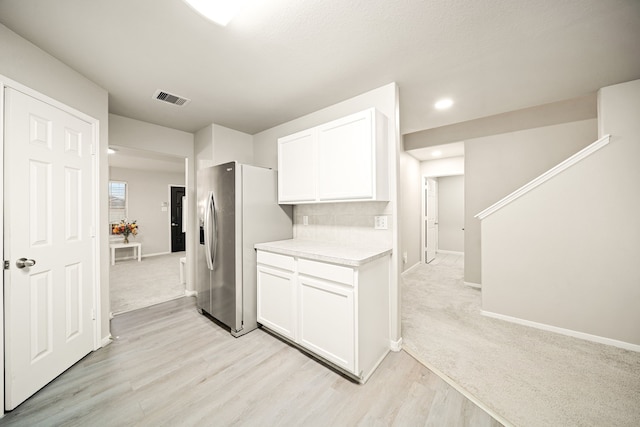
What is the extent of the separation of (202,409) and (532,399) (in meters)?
2.22

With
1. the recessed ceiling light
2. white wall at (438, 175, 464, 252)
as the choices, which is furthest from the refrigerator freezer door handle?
white wall at (438, 175, 464, 252)

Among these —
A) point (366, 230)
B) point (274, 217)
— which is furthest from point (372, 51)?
point (274, 217)

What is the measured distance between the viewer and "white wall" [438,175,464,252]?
6.55m

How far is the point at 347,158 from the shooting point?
211 cm

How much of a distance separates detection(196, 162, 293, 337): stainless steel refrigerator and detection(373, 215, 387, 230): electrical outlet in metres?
1.21

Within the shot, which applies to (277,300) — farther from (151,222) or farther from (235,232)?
(151,222)

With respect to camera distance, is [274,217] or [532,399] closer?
[532,399]

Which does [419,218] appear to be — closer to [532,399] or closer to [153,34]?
[532,399]

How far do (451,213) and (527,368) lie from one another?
5425 millimetres

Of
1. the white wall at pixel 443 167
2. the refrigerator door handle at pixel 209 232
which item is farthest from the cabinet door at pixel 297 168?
the white wall at pixel 443 167

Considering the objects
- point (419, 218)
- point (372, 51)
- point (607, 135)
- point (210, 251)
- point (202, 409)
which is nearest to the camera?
point (202, 409)

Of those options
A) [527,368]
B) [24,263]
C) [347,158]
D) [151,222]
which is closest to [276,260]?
[347,158]

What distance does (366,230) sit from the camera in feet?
7.81

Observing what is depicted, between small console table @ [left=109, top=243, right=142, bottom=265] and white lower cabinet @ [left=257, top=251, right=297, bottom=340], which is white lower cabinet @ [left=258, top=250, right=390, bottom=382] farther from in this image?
small console table @ [left=109, top=243, right=142, bottom=265]
